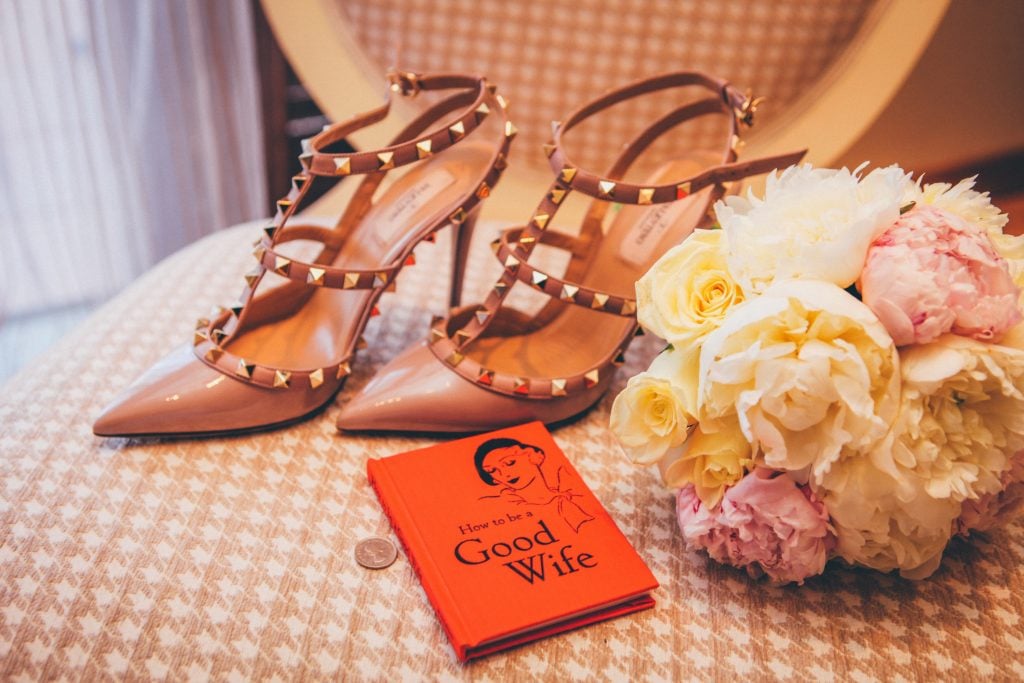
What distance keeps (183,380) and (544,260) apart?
485 millimetres

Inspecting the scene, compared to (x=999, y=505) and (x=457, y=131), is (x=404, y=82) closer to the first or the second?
(x=457, y=131)

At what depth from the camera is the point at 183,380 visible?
707 millimetres

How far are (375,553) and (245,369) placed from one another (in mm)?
206

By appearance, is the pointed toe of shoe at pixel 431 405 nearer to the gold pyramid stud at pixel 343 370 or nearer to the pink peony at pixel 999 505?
the gold pyramid stud at pixel 343 370

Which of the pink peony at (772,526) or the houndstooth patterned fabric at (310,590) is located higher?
the pink peony at (772,526)

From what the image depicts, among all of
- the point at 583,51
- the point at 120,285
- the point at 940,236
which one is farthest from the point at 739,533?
the point at 120,285

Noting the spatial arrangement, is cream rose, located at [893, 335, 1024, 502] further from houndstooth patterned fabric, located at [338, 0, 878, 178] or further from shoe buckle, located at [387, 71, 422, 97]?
houndstooth patterned fabric, located at [338, 0, 878, 178]

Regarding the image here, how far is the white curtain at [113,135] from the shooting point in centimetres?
111

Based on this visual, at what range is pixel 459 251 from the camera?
858 millimetres

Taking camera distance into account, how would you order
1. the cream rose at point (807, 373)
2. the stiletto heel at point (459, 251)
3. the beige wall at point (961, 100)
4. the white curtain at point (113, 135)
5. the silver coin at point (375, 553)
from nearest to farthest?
the cream rose at point (807, 373) → the silver coin at point (375, 553) → the stiletto heel at point (459, 251) → the white curtain at point (113, 135) → the beige wall at point (961, 100)

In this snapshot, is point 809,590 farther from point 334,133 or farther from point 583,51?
point 583,51

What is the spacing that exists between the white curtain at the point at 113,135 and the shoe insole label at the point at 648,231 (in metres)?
0.73

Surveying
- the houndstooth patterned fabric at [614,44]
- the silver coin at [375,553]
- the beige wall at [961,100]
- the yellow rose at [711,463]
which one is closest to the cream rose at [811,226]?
the yellow rose at [711,463]

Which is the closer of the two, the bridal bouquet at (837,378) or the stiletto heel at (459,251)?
the bridal bouquet at (837,378)
